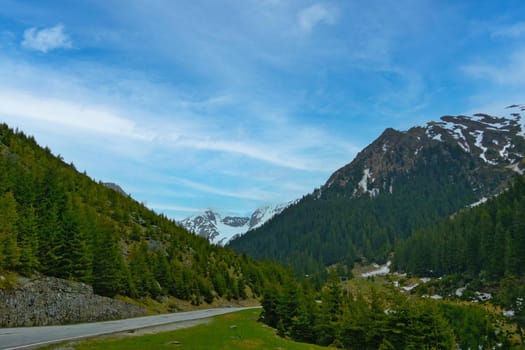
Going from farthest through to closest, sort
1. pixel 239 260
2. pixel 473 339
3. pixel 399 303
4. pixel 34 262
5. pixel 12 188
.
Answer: pixel 239 260 < pixel 473 339 < pixel 12 188 < pixel 34 262 < pixel 399 303

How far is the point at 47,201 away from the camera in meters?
55.1

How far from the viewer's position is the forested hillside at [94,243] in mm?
43375

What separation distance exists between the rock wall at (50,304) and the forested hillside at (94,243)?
3.61 meters

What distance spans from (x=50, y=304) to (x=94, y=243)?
20.1m

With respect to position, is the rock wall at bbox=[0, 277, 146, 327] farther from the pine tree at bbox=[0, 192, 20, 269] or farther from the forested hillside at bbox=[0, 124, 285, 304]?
the forested hillside at bbox=[0, 124, 285, 304]

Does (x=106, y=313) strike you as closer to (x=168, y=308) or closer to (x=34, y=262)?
(x=34, y=262)

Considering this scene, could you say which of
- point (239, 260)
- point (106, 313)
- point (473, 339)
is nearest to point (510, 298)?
point (473, 339)

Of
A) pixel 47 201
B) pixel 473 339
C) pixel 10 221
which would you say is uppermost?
pixel 47 201

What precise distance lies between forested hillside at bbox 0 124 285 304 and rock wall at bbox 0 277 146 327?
11.8ft

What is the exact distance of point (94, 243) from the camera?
5388 centimetres

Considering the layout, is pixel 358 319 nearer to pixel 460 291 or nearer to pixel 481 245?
pixel 460 291

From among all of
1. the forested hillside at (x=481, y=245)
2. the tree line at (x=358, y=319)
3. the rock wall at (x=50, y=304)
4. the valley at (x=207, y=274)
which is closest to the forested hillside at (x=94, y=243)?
the valley at (x=207, y=274)

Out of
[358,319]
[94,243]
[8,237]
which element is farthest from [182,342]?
[94,243]

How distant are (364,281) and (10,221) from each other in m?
179
